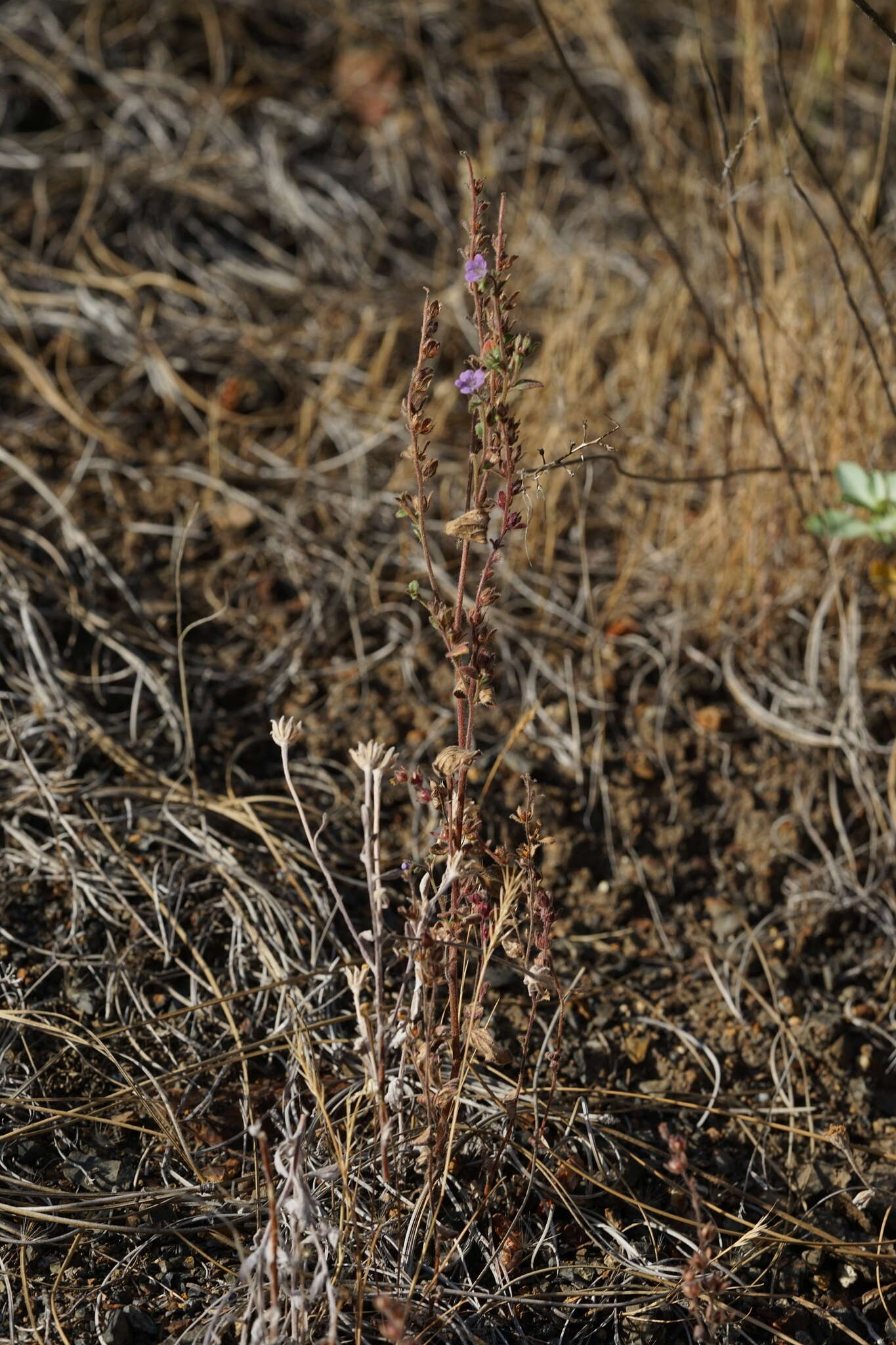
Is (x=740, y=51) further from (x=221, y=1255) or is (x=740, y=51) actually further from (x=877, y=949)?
(x=221, y=1255)

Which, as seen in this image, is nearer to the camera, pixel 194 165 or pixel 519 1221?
pixel 519 1221

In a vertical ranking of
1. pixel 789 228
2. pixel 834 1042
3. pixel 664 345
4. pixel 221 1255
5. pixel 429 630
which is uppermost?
pixel 789 228

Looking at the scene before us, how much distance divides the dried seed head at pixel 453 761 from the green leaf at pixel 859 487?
94 cm

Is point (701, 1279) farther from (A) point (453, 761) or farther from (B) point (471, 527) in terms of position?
(B) point (471, 527)

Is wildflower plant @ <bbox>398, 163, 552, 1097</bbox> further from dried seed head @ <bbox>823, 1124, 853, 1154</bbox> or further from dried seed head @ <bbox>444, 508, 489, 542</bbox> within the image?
dried seed head @ <bbox>823, 1124, 853, 1154</bbox>

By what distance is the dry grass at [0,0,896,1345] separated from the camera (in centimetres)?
141

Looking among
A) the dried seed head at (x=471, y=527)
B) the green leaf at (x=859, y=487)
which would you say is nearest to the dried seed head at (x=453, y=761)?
the dried seed head at (x=471, y=527)

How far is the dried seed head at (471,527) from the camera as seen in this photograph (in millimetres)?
1183

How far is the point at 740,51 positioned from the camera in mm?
3299

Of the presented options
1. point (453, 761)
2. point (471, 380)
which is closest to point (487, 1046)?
point (453, 761)

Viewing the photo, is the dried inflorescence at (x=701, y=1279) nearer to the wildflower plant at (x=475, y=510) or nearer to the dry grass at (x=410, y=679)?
the dry grass at (x=410, y=679)

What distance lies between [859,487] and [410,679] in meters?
0.81

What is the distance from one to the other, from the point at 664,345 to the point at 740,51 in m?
1.28

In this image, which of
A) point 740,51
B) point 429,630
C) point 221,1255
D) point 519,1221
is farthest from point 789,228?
point 221,1255
